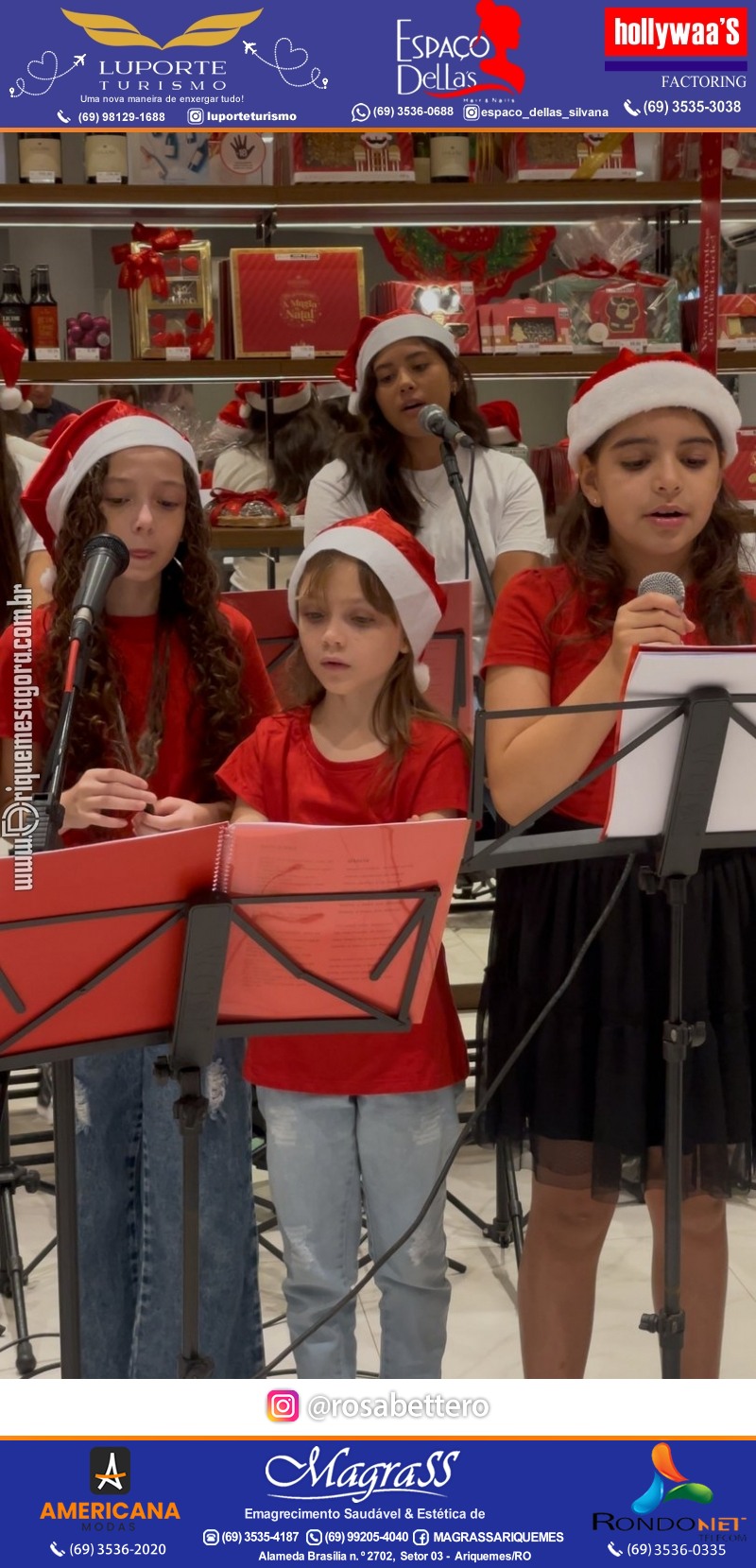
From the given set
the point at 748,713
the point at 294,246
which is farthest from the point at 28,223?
the point at 748,713

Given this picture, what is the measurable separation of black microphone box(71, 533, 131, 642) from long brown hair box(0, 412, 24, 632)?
61cm

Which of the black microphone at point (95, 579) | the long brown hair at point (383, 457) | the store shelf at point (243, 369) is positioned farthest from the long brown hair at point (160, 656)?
the store shelf at point (243, 369)

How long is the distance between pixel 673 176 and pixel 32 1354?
316 cm

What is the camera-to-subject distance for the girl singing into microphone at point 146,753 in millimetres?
1774

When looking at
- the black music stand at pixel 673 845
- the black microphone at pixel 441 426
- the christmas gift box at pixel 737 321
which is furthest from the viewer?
the christmas gift box at pixel 737 321

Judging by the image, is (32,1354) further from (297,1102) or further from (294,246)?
(294,246)

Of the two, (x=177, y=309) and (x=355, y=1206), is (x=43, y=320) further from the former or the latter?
(x=355, y=1206)

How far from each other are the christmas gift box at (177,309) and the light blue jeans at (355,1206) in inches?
98.2

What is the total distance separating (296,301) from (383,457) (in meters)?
1.08

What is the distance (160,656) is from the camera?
6.08 feet

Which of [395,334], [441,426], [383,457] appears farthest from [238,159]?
[441,426]
